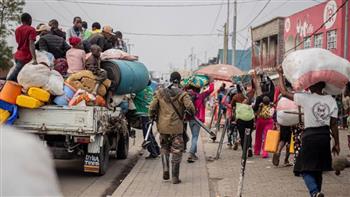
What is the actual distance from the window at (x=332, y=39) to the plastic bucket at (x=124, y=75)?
1410 cm

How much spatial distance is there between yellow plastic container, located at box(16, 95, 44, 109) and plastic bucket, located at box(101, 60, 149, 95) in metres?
1.88

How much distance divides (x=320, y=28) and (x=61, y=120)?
13495 mm

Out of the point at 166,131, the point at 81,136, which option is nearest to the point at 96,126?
the point at 81,136

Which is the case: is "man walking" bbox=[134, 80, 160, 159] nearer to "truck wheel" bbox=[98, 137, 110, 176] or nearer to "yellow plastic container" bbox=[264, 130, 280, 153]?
"truck wheel" bbox=[98, 137, 110, 176]

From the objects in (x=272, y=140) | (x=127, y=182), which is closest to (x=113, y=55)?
(x=127, y=182)

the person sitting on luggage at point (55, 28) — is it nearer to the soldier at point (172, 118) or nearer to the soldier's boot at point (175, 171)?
the soldier at point (172, 118)

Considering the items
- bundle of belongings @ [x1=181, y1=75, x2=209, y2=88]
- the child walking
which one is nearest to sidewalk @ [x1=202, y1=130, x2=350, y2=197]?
the child walking

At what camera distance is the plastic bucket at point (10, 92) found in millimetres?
9305

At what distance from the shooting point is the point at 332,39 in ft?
80.0

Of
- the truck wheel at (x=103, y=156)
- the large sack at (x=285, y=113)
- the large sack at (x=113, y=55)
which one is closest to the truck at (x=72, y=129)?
the truck wheel at (x=103, y=156)

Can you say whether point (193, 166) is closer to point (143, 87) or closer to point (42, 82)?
point (143, 87)

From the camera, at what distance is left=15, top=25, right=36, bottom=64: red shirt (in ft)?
34.6

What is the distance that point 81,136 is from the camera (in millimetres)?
9320

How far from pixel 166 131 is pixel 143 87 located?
3395 millimetres
